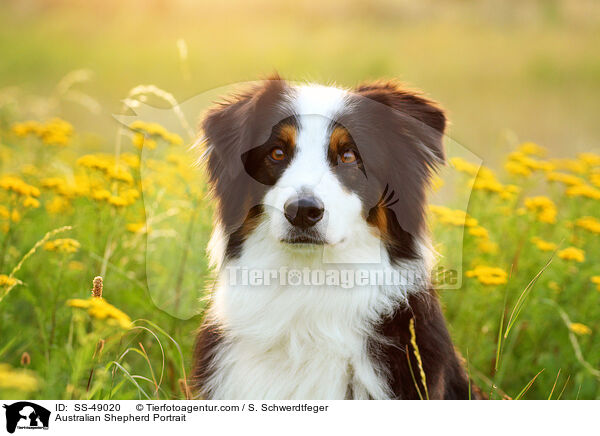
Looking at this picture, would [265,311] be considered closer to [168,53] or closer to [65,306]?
[65,306]

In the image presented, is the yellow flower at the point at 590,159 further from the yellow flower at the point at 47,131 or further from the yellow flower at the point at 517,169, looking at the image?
the yellow flower at the point at 47,131

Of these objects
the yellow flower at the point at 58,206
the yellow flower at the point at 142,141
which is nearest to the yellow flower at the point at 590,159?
the yellow flower at the point at 142,141

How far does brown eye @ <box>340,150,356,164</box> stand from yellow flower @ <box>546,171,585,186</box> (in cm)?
171

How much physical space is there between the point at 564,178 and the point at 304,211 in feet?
6.50

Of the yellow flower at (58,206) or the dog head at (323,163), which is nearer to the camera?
the dog head at (323,163)

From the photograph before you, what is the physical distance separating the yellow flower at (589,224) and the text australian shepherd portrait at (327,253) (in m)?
1.23

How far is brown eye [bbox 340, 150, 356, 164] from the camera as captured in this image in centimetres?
233

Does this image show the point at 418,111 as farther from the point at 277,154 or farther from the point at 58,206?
the point at 58,206

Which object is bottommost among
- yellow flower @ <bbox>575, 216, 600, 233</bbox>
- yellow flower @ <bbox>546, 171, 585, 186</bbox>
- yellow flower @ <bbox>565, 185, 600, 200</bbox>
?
yellow flower @ <bbox>575, 216, 600, 233</bbox>

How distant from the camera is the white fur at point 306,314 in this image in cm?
236

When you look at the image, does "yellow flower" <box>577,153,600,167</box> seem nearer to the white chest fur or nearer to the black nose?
the white chest fur

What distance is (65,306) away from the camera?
3010 mm
